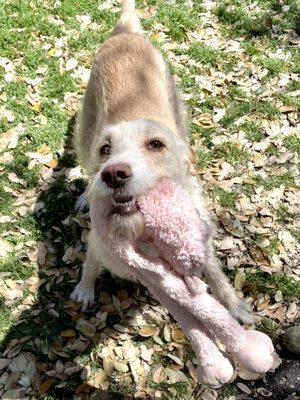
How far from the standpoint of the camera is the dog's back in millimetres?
4145

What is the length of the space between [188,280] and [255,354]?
0.51 meters

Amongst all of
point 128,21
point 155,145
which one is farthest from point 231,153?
point 155,145

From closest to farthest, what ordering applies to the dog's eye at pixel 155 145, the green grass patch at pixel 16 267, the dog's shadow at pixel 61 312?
the dog's eye at pixel 155 145 → the dog's shadow at pixel 61 312 → the green grass patch at pixel 16 267

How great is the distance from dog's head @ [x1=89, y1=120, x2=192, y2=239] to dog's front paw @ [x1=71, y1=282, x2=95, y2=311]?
1343 mm

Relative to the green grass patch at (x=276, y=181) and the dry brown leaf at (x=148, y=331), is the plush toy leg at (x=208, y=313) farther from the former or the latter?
the green grass patch at (x=276, y=181)

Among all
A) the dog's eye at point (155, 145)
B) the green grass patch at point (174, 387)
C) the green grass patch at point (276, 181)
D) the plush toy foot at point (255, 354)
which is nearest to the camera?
the plush toy foot at point (255, 354)

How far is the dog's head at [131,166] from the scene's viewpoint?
105 inches

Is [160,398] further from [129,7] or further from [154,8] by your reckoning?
[154,8]

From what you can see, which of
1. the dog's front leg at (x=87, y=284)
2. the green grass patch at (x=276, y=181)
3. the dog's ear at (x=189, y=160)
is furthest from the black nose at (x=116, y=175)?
the green grass patch at (x=276, y=181)

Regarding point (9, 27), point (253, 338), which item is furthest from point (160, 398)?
point (9, 27)

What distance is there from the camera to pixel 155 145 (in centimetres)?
323

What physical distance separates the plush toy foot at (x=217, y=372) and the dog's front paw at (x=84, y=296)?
194cm

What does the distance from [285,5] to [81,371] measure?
566 cm

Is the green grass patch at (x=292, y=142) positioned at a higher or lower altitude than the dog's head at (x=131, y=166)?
lower
